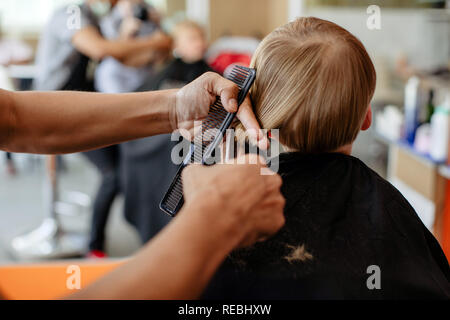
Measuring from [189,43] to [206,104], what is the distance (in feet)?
5.12

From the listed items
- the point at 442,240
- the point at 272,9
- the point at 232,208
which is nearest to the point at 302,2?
the point at 272,9

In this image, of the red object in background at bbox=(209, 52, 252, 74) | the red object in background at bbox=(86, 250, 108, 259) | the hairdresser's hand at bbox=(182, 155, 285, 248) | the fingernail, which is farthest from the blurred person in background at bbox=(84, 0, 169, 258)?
the hairdresser's hand at bbox=(182, 155, 285, 248)

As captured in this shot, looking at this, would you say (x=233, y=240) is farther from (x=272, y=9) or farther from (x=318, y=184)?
(x=272, y=9)

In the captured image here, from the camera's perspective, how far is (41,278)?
1274 mm

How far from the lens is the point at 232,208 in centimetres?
53

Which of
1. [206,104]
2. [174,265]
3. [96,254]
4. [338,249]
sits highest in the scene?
[206,104]

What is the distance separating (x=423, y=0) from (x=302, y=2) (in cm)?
84

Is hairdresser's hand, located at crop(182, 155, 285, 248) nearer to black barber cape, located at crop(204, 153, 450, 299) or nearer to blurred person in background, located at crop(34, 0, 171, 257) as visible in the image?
black barber cape, located at crop(204, 153, 450, 299)

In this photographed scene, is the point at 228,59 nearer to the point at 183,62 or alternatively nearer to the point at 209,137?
the point at 183,62

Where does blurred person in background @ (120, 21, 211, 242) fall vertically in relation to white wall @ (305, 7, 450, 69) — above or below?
below

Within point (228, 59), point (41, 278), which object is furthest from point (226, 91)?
point (228, 59)

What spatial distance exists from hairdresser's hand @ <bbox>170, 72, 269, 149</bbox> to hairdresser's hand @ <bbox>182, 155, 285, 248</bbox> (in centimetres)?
16

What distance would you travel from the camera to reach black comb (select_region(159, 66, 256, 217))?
2.40 feet

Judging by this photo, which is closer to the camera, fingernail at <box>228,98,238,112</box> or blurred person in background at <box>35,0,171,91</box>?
fingernail at <box>228,98,238,112</box>
